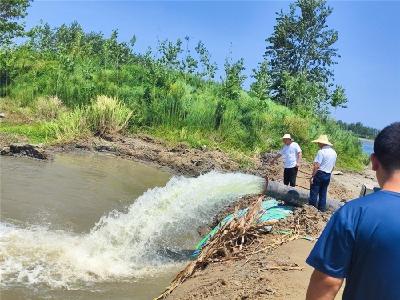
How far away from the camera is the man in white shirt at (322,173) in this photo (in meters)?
9.80

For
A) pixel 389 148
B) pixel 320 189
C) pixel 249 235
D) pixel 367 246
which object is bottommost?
pixel 249 235

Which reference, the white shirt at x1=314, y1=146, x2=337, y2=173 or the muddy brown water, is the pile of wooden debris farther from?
the white shirt at x1=314, y1=146, x2=337, y2=173

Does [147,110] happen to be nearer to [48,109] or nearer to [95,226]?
[48,109]

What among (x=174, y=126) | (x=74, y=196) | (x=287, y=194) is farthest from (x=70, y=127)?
(x=287, y=194)

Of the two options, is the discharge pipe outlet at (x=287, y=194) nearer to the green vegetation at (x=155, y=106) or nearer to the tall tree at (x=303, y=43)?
the green vegetation at (x=155, y=106)

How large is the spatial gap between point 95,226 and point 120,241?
2.99 feet

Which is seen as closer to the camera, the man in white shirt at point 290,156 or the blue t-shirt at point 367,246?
the blue t-shirt at point 367,246

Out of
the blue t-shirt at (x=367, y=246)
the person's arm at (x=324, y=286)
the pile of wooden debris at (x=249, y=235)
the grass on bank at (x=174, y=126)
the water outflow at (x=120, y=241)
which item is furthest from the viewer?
the grass on bank at (x=174, y=126)

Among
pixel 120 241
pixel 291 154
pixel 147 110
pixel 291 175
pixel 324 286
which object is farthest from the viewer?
pixel 147 110

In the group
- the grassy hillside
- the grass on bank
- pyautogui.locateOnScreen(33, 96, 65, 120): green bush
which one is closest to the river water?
the grass on bank

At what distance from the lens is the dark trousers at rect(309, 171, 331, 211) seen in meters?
9.80

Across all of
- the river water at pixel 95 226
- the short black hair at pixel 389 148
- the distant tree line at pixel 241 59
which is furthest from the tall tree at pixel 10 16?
the short black hair at pixel 389 148

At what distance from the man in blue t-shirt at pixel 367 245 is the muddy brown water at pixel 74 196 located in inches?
189

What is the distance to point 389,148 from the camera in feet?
8.13
